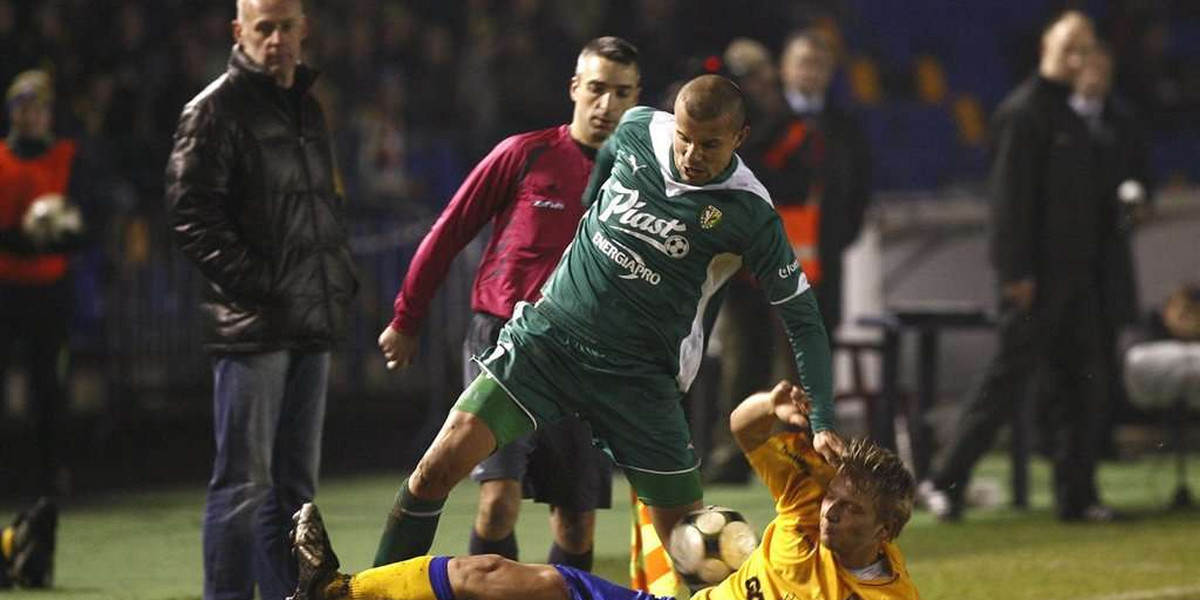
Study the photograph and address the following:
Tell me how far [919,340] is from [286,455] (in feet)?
16.9

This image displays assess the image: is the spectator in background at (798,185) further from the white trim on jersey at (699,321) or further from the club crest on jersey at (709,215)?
the club crest on jersey at (709,215)

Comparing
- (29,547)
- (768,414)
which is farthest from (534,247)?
(29,547)

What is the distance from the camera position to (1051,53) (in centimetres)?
1109

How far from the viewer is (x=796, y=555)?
6180 millimetres

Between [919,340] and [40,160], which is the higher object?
[40,160]

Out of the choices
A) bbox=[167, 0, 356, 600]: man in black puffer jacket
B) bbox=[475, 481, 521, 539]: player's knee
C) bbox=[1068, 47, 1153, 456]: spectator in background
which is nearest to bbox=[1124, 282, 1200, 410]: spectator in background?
bbox=[1068, 47, 1153, 456]: spectator in background

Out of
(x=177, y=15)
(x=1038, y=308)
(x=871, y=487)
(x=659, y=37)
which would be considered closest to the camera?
(x=871, y=487)

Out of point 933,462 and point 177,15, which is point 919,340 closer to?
point 933,462

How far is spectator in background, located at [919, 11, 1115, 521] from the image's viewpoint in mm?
10969

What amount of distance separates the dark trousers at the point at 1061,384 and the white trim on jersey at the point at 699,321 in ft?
15.3

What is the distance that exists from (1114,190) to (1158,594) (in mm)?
3378

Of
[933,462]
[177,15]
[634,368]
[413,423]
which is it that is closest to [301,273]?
[634,368]

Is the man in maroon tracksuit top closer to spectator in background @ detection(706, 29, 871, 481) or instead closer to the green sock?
the green sock

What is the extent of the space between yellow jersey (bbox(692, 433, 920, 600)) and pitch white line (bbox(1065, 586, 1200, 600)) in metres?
2.55
